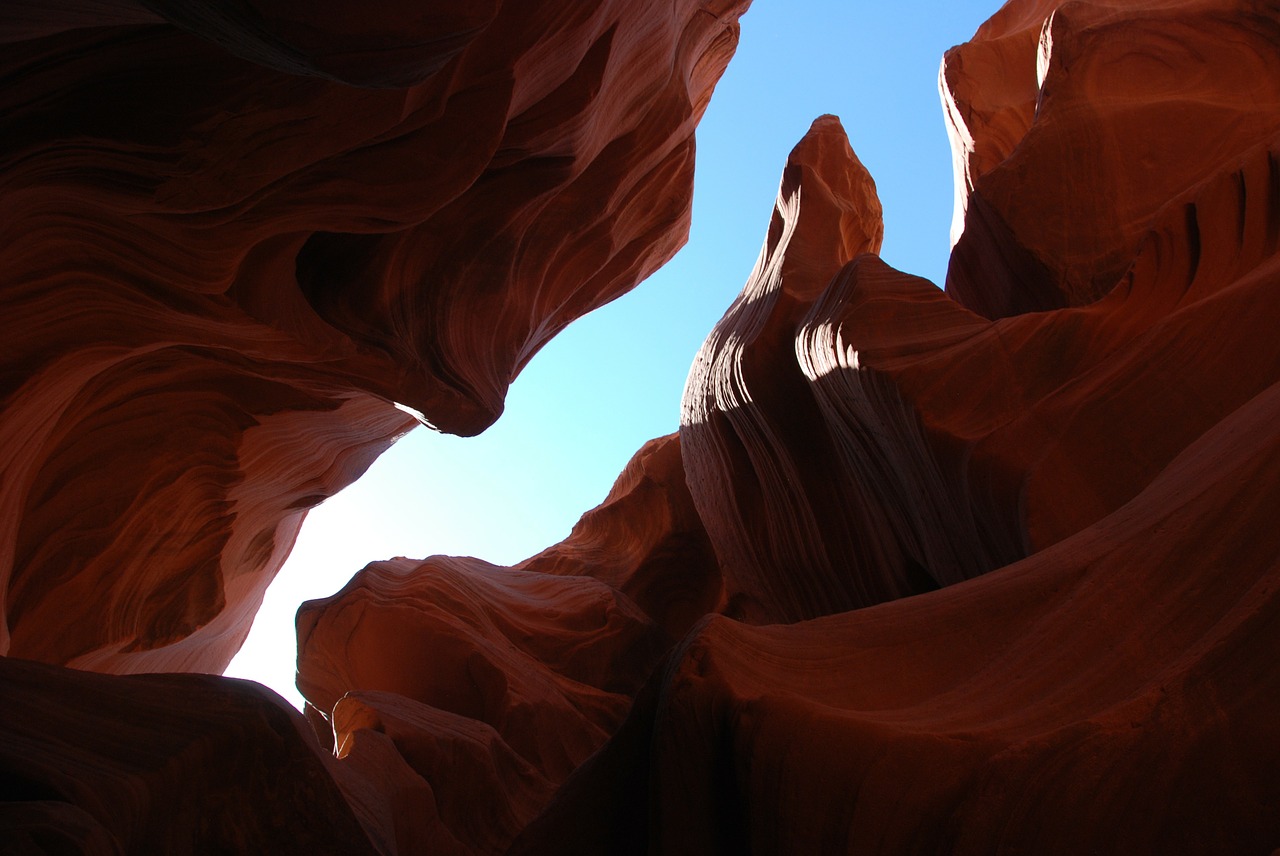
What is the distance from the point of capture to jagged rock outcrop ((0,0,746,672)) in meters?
3.47

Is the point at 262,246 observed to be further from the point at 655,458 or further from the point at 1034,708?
the point at 655,458

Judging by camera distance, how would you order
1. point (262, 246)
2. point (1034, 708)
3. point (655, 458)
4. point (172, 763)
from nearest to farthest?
point (1034, 708)
point (172, 763)
point (262, 246)
point (655, 458)

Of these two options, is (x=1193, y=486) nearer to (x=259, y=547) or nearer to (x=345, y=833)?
(x=345, y=833)

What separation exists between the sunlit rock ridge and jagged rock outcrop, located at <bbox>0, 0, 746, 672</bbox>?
0.07 ft

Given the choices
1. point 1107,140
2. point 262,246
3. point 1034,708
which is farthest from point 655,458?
point 1034,708

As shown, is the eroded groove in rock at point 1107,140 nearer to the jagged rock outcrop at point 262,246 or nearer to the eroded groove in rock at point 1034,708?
the jagged rock outcrop at point 262,246

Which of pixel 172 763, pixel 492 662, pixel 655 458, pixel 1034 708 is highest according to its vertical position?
pixel 655 458

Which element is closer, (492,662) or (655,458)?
(492,662)

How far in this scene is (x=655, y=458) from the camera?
896cm

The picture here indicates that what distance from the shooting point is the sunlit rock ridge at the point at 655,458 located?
2523 mm

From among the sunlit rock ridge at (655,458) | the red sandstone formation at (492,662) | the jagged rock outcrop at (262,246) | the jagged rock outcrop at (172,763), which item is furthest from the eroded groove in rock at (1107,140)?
the jagged rock outcrop at (172,763)

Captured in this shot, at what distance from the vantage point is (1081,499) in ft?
13.2

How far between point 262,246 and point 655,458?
16.0 feet

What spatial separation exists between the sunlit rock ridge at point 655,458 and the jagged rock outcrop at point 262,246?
2 cm
